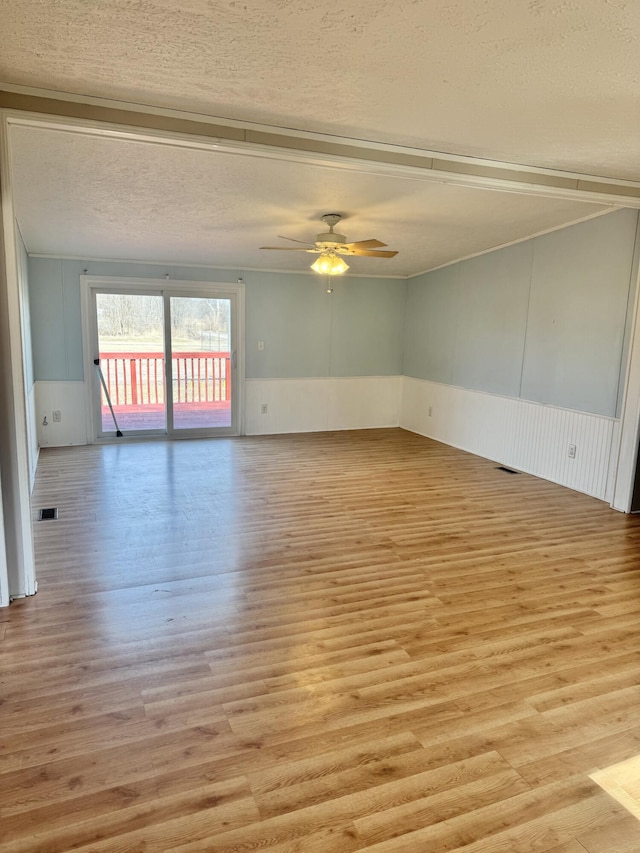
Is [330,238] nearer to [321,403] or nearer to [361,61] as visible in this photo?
[361,61]

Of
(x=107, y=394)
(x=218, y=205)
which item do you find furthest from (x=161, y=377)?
(x=218, y=205)

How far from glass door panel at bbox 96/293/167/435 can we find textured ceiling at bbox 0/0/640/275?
239 cm

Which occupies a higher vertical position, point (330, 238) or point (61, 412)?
point (330, 238)

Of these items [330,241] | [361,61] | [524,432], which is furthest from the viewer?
[524,432]

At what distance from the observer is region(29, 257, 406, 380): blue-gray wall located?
6.40 meters

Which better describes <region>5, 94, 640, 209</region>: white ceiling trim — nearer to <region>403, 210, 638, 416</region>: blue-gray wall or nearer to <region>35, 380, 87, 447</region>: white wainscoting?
<region>403, 210, 638, 416</region>: blue-gray wall

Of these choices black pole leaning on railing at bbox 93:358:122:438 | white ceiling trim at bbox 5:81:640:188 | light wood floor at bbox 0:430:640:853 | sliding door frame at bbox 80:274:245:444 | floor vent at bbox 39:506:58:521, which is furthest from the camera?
black pole leaning on railing at bbox 93:358:122:438

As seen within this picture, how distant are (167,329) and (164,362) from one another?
440 mm

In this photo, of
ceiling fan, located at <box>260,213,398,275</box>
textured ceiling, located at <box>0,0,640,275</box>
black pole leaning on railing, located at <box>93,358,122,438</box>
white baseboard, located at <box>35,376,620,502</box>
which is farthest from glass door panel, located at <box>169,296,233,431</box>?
ceiling fan, located at <box>260,213,398,275</box>

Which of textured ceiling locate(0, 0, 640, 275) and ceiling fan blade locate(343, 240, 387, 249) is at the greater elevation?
textured ceiling locate(0, 0, 640, 275)

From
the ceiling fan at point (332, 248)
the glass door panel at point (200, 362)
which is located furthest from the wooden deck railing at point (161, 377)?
the ceiling fan at point (332, 248)

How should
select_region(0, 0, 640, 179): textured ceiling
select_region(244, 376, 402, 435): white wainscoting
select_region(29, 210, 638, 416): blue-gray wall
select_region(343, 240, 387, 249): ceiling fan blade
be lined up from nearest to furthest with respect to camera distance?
select_region(0, 0, 640, 179): textured ceiling → select_region(343, 240, 387, 249): ceiling fan blade → select_region(29, 210, 638, 416): blue-gray wall → select_region(244, 376, 402, 435): white wainscoting

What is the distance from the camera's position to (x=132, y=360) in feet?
22.6

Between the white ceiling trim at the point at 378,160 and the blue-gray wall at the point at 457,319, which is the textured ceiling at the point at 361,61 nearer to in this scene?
the white ceiling trim at the point at 378,160
